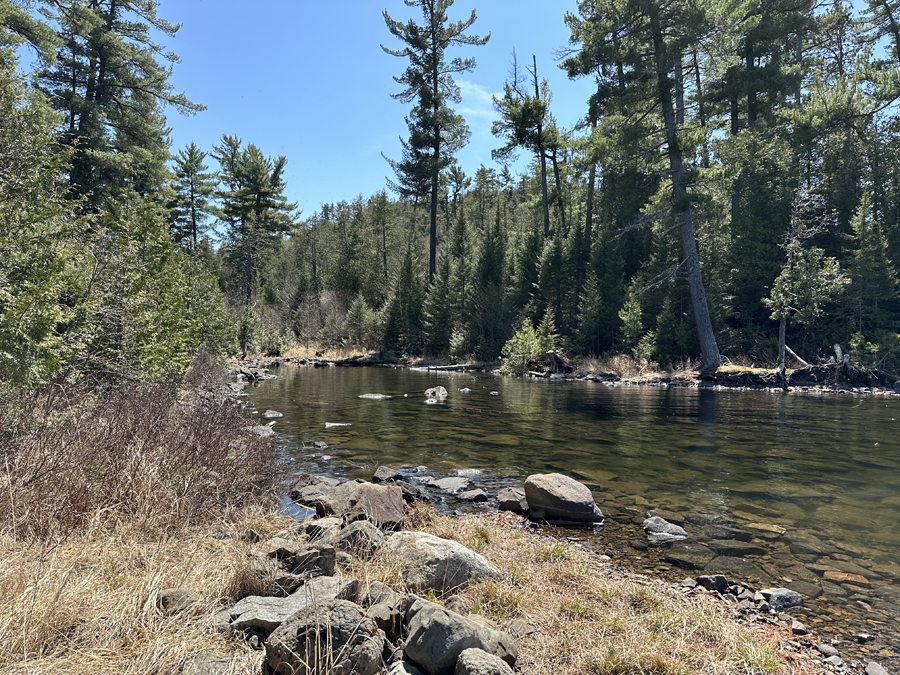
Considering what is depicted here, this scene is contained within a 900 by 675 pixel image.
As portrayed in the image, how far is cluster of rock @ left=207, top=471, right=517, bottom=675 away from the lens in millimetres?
2594

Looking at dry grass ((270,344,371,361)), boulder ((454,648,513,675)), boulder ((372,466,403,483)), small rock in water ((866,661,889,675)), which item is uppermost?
dry grass ((270,344,371,361))

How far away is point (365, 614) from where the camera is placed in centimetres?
299

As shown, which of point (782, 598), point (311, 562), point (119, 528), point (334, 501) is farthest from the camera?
point (334, 501)

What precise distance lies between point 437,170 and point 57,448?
124 ft

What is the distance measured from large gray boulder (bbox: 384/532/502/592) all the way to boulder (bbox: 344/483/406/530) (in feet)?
3.08

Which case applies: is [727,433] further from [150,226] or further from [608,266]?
[608,266]

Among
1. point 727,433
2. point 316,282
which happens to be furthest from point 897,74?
point 316,282

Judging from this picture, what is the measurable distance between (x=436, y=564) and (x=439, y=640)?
1310mm

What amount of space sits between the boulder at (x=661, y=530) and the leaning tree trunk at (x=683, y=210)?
20.0 meters

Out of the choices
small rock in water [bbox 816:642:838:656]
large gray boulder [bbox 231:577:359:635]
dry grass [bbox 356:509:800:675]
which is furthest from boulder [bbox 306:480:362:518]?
small rock in water [bbox 816:642:838:656]

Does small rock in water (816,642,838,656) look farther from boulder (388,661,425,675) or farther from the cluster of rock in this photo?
boulder (388,661,425,675)

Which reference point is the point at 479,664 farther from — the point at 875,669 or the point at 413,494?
the point at 413,494

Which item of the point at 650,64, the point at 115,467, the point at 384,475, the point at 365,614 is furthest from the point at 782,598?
the point at 650,64

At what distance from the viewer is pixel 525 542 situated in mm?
5449
